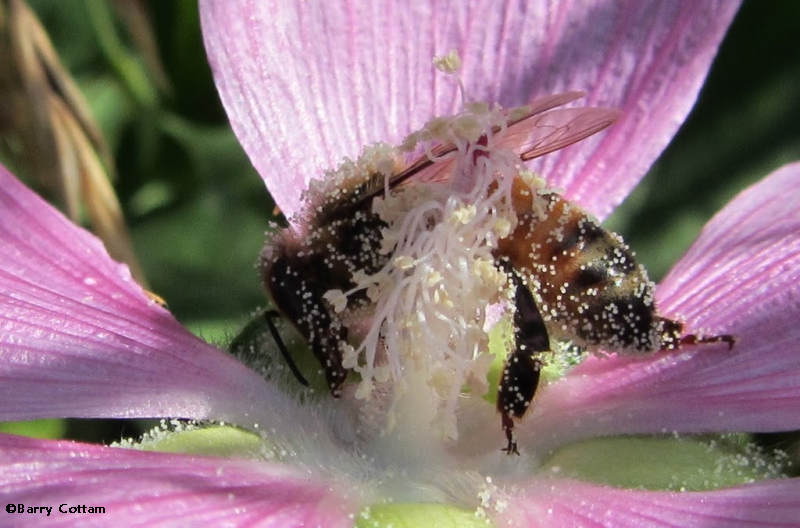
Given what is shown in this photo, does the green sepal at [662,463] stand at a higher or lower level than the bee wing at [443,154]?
lower

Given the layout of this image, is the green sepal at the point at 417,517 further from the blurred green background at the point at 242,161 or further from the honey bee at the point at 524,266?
the blurred green background at the point at 242,161

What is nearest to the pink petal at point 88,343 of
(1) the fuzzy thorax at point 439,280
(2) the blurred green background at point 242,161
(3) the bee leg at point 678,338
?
(1) the fuzzy thorax at point 439,280

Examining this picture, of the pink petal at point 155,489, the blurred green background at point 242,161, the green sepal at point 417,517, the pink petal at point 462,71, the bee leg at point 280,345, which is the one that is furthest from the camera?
the blurred green background at point 242,161

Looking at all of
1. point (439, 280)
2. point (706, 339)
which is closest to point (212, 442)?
point (439, 280)

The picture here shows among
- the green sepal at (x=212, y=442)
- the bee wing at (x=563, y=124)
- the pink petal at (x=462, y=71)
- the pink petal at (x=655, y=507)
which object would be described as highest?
the pink petal at (x=462, y=71)

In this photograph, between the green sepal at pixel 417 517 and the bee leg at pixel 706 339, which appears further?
the bee leg at pixel 706 339

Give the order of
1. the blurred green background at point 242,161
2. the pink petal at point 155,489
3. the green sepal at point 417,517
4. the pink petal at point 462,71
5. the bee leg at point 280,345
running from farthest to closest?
1. the blurred green background at point 242,161
2. the pink petal at point 462,71
3. the bee leg at point 280,345
4. the green sepal at point 417,517
5. the pink petal at point 155,489

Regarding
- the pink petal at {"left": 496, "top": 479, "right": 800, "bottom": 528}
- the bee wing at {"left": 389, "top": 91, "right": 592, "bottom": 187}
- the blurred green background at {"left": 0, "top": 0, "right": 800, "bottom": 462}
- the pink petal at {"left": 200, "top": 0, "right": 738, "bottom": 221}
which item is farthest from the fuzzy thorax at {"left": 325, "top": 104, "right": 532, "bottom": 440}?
the blurred green background at {"left": 0, "top": 0, "right": 800, "bottom": 462}

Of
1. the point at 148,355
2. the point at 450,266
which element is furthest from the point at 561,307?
the point at 148,355
